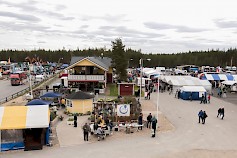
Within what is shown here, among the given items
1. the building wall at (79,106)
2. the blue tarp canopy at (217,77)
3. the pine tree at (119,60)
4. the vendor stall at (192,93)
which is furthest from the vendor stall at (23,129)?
the blue tarp canopy at (217,77)

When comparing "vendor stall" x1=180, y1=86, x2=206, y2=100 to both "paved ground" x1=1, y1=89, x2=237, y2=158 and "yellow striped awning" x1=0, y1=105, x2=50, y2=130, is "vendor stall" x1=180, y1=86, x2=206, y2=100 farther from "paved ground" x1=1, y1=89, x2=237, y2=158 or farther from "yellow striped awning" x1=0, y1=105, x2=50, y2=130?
"yellow striped awning" x1=0, y1=105, x2=50, y2=130

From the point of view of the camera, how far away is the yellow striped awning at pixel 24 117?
49.3 ft

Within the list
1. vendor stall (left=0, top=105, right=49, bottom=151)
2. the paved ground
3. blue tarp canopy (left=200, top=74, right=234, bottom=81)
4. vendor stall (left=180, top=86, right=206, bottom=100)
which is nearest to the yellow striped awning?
vendor stall (left=0, top=105, right=49, bottom=151)

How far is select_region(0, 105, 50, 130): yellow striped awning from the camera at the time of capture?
15036 mm

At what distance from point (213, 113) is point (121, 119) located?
9.10 metres

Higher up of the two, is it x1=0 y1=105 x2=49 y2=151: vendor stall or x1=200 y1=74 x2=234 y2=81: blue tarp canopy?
x1=200 y1=74 x2=234 y2=81: blue tarp canopy

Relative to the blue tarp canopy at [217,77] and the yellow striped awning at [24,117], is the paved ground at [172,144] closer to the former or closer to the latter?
the yellow striped awning at [24,117]

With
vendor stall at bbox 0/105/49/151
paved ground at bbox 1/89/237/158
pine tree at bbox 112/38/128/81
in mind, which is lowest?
paved ground at bbox 1/89/237/158

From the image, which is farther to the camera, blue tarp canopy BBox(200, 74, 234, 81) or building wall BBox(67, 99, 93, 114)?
blue tarp canopy BBox(200, 74, 234, 81)

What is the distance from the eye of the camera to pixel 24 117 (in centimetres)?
1572

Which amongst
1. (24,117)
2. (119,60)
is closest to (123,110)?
(24,117)

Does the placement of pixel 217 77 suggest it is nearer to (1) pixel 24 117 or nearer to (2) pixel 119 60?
(2) pixel 119 60

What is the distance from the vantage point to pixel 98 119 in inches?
759

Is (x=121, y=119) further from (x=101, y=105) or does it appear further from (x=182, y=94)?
(x=182, y=94)
